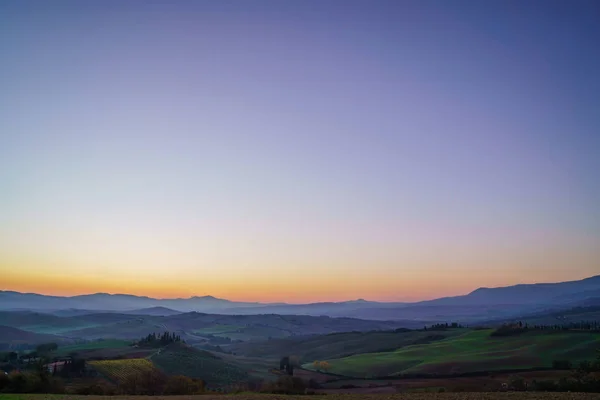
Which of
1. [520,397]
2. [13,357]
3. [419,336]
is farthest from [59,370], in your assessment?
[419,336]

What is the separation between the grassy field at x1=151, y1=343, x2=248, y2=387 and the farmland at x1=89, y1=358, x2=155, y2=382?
11.9ft

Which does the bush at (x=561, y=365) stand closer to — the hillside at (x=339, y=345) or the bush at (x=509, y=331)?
the bush at (x=509, y=331)

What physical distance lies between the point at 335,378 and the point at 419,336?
7546 centimetres

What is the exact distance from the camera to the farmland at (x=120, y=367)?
7499 centimetres

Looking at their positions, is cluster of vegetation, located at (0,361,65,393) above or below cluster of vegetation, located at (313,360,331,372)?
above

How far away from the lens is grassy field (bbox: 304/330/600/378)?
86.6 m

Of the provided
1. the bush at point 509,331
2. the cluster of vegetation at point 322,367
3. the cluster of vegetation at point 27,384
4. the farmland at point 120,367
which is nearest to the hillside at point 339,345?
the bush at point 509,331

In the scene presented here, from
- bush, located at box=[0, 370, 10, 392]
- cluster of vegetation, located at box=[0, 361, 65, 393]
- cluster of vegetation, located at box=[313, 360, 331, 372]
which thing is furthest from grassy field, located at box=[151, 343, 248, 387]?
bush, located at box=[0, 370, 10, 392]

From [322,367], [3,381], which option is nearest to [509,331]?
[322,367]

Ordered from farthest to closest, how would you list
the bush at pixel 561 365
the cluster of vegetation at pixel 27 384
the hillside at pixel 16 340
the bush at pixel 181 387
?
1. the hillside at pixel 16 340
2. the bush at pixel 561 365
3. the bush at pixel 181 387
4. the cluster of vegetation at pixel 27 384

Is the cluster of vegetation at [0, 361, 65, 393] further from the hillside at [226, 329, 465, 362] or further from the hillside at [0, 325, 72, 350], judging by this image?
the hillside at [0, 325, 72, 350]

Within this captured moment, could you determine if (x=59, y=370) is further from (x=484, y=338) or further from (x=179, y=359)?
(x=484, y=338)

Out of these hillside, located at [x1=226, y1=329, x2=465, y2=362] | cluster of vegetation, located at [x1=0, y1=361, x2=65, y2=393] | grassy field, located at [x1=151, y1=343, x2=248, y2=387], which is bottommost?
hillside, located at [x1=226, y1=329, x2=465, y2=362]

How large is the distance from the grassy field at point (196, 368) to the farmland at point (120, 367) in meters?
3.64
